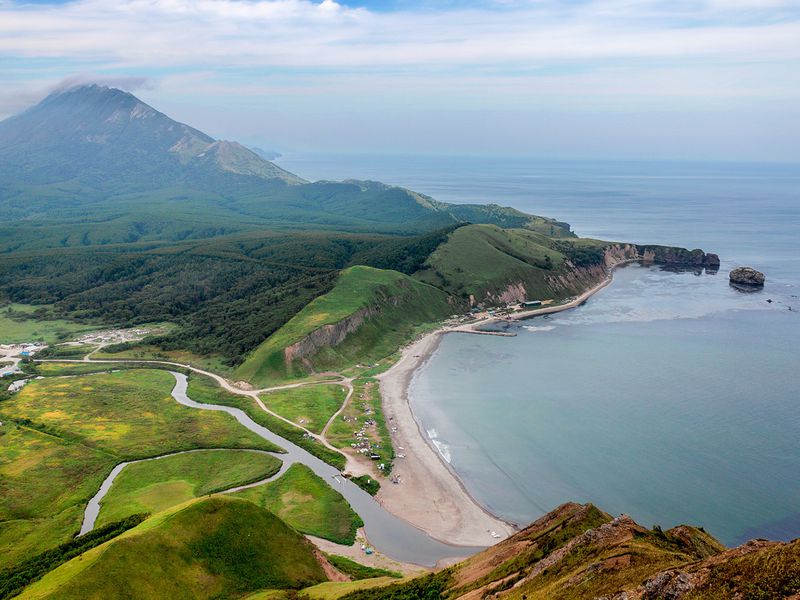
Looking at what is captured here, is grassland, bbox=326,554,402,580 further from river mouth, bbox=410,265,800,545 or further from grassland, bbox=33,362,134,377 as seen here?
grassland, bbox=33,362,134,377

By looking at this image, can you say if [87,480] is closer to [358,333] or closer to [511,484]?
[511,484]

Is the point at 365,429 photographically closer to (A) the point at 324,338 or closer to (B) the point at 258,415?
(B) the point at 258,415

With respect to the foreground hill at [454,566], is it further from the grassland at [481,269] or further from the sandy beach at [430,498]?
the grassland at [481,269]

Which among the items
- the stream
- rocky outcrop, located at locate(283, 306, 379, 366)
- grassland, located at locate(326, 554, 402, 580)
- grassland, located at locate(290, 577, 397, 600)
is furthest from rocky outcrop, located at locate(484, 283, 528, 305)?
grassland, located at locate(290, 577, 397, 600)

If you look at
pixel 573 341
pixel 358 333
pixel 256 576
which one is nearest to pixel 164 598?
pixel 256 576

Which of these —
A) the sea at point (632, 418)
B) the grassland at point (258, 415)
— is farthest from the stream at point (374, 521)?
the sea at point (632, 418)

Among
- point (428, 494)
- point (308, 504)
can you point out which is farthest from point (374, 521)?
point (308, 504)
